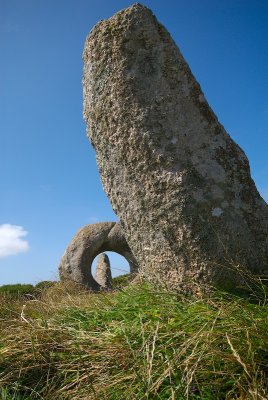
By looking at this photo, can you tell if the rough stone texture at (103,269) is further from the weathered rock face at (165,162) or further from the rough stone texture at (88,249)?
the weathered rock face at (165,162)

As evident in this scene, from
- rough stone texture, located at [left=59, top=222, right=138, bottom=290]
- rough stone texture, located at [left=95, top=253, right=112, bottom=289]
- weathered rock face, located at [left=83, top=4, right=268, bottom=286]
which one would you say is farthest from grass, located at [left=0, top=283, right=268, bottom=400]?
rough stone texture, located at [left=95, top=253, right=112, bottom=289]

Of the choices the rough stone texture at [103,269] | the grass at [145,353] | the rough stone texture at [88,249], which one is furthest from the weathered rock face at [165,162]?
the rough stone texture at [103,269]

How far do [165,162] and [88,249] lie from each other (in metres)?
9.59

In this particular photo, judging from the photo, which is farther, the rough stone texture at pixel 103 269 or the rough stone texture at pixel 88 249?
the rough stone texture at pixel 103 269

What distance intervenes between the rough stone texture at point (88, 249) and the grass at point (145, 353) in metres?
8.80

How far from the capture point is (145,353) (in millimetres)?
3213

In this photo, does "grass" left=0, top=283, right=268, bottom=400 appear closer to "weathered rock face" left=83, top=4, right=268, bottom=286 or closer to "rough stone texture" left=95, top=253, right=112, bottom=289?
"weathered rock face" left=83, top=4, right=268, bottom=286

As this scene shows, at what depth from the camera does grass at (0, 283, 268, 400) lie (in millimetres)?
3012

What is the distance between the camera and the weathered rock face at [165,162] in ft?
14.4

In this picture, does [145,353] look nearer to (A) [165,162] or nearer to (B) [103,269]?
(A) [165,162]

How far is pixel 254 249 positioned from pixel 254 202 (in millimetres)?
465

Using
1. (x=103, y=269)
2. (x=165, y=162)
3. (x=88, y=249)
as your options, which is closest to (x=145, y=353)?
(x=165, y=162)

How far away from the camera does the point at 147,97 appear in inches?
186

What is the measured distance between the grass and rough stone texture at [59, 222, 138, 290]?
8800 millimetres
